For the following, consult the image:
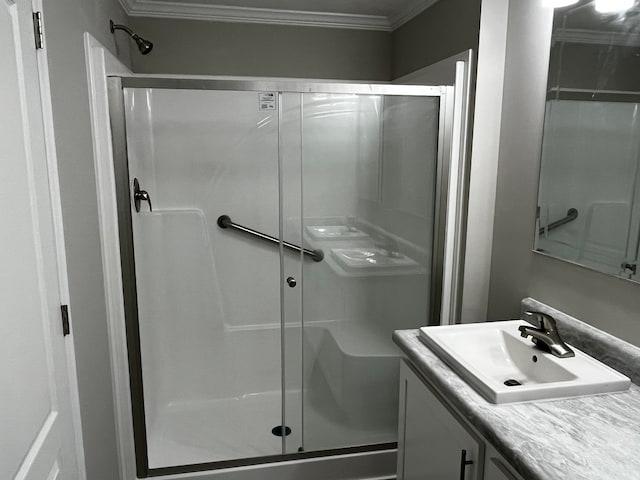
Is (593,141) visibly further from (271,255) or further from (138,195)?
(138,195)

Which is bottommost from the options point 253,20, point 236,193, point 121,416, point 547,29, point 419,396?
point 121,416

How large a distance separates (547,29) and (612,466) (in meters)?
1.46

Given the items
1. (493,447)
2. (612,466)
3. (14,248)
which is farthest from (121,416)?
(612,466)

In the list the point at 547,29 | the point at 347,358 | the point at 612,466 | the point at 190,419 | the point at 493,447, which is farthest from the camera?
the point at 190,419

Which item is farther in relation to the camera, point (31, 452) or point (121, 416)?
point (121, 416)

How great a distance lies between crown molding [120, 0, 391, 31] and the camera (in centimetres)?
252

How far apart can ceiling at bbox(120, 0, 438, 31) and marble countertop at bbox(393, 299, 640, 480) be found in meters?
2.01

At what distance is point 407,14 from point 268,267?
1.69 meters

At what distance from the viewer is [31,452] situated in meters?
1.01

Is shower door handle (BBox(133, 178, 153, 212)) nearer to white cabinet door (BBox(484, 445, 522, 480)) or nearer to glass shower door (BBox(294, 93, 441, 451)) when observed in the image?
glass shower door (BBox(294, 93, 441, 451))

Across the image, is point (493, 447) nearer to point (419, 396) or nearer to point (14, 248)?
point (419, 396)

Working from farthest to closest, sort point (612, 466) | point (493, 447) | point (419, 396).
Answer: point (419, 396)
point (493, 447)
point (612, 466)

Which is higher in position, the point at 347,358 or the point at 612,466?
the point at 612,466

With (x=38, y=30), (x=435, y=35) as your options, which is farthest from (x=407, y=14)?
(x=38, y=30)
